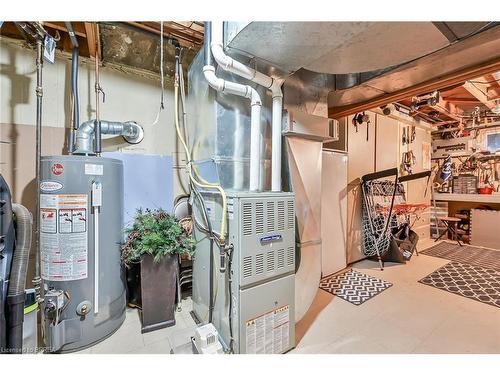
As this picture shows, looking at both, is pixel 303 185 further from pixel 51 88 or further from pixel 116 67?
pixel 51 88

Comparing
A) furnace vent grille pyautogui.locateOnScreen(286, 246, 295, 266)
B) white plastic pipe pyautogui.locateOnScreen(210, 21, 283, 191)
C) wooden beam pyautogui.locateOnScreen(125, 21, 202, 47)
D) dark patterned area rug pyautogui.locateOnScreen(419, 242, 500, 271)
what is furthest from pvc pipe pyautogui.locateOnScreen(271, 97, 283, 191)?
dark patterned area rug pyautogui.locateOnScreen(419, 242, 500, 271)

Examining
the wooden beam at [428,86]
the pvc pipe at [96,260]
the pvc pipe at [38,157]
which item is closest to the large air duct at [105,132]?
the pvc pipe at [38,157]

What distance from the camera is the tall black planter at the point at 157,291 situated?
1970 millimetres

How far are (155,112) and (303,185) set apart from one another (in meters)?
1.85

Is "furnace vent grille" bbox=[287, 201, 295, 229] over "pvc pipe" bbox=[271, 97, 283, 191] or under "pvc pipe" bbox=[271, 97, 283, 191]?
under

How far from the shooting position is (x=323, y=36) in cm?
143

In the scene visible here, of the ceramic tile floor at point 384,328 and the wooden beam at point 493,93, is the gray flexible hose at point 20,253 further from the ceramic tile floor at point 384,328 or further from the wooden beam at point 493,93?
the wooden beam at point 493,93

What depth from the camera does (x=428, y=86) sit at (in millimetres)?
2178

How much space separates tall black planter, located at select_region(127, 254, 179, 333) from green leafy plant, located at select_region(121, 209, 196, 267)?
Result: 0.08 metres

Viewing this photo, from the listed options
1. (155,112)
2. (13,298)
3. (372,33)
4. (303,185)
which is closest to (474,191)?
(303,185)

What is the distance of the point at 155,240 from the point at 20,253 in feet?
2.68

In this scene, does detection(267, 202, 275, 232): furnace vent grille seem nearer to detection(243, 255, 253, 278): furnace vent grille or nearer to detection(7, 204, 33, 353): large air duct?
detection(243, 255, 253, 278): furnace vent grille

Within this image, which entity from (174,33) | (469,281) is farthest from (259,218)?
(469,281)

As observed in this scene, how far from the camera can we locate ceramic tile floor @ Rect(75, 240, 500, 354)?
5.87ft
